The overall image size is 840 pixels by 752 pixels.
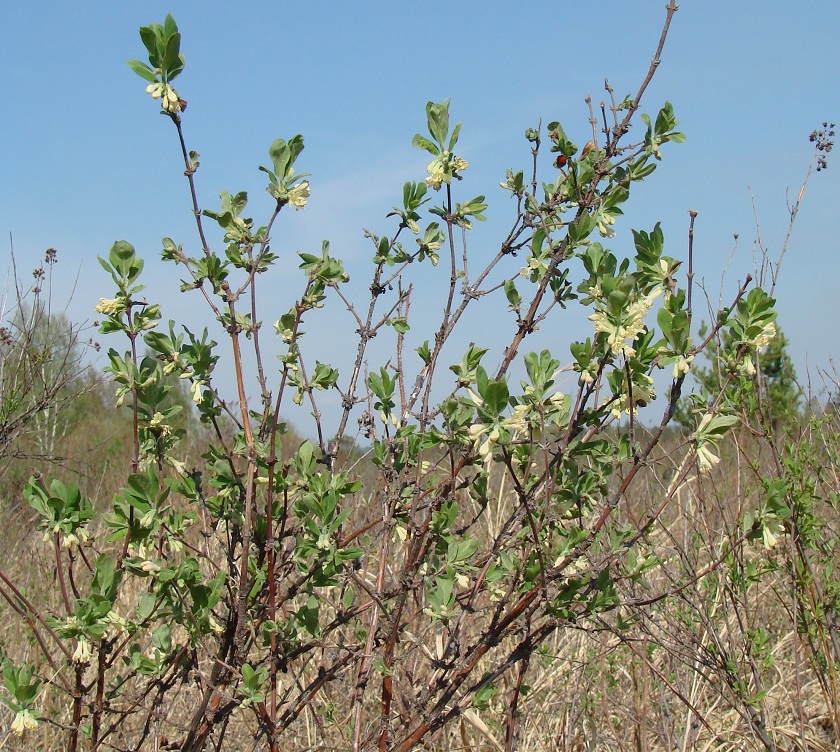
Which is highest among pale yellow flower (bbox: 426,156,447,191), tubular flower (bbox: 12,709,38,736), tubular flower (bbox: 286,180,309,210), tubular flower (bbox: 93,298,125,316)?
pale yellow flower (bbox: 426,156,447,191)

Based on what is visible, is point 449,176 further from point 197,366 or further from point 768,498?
point 768,498

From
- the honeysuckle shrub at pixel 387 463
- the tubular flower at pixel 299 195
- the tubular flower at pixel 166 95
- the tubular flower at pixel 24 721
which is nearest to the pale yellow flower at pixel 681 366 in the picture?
the honeysuckle shrub at pixel 387 463

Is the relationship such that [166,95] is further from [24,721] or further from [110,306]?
[24,721]

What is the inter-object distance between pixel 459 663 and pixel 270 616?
426 mm

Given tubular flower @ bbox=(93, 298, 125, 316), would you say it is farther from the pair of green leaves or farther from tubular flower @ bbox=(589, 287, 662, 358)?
tubular flower @ bbox=(589, 287, 662, 358)

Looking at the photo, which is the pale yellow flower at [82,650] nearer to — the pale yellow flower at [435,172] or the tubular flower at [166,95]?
the tubular flower at [166,95]

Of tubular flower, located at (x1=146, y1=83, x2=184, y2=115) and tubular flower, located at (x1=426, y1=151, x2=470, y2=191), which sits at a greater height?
tubular flower, located at (x1=426, y1=151, x2=470, y2=191)

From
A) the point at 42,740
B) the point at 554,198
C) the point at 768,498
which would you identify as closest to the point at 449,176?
the point at 554,198

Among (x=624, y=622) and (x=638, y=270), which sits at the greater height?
(x=638, y=270)

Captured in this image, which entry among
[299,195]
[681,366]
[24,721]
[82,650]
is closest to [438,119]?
[299,195]

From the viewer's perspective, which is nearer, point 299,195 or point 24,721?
point 24,721

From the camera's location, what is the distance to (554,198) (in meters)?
1.67

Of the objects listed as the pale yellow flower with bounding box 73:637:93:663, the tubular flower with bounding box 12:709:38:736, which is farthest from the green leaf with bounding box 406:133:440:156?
the tubular flower with bounding box 12:709:38:736

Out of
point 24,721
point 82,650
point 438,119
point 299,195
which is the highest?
point 438,119
